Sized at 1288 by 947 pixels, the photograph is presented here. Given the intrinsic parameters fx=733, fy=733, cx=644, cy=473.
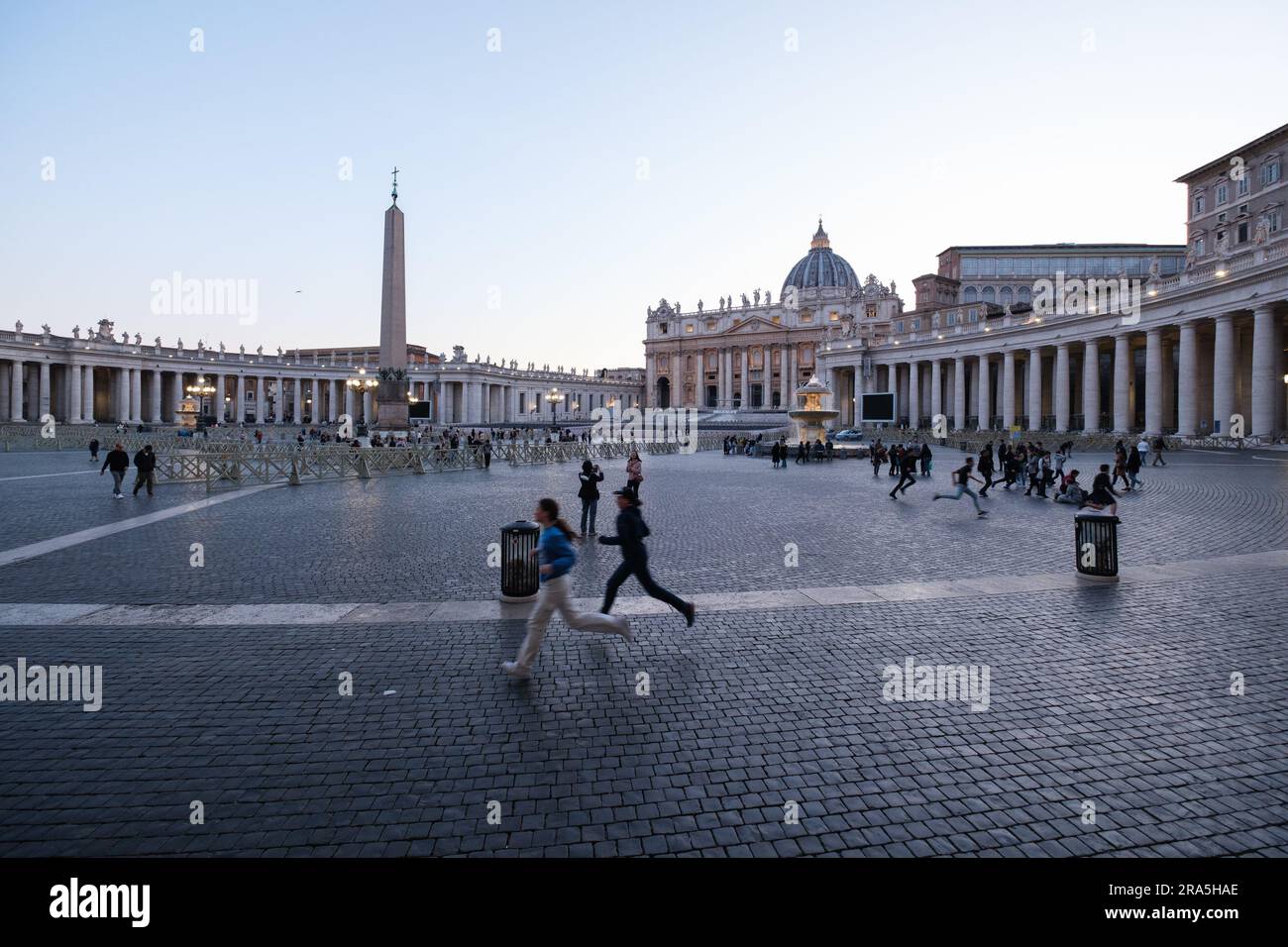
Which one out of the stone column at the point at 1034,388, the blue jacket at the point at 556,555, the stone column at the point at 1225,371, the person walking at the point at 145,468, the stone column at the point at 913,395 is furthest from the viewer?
the stone column at the point at 913,395

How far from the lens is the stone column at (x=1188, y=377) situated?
38.0m

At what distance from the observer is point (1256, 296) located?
3256cm

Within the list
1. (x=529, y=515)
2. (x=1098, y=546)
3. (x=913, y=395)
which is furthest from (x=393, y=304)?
(x=913, y=395)

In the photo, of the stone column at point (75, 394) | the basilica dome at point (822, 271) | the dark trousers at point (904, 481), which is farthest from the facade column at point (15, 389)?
the basilica dome at point (822, 271)

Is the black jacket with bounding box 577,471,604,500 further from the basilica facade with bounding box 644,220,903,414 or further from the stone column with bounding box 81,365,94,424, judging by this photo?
the basilica facade with bounding box 644,220,903,414

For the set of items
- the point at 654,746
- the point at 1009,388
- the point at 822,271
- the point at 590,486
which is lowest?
the point at 654,746

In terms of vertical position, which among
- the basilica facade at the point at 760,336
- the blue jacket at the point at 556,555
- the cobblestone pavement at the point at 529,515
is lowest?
the cobblestone pavement at the point at 529,515

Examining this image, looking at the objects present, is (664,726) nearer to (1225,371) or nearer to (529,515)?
(529,515)

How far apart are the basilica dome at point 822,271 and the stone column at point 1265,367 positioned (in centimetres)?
8996

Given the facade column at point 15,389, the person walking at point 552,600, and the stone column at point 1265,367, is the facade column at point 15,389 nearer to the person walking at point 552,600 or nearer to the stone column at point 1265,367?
the person walking at point 552,600

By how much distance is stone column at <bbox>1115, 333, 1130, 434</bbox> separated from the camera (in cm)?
4512

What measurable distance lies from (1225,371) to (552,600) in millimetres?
41519

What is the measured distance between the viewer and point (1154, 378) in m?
40.8
